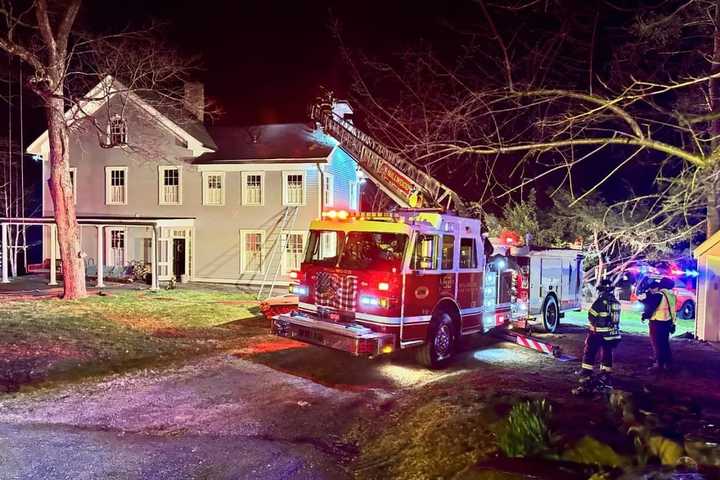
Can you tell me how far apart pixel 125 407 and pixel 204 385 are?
1422 millimetres

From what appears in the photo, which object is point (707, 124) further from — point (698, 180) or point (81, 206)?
point (81, 206)

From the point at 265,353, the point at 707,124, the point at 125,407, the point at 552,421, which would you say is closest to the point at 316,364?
the point at 265,353

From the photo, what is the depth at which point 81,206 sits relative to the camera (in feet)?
89.6

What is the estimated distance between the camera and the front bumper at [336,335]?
888 cm

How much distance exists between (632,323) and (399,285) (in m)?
11.4

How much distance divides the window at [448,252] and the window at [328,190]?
1459 centimetres

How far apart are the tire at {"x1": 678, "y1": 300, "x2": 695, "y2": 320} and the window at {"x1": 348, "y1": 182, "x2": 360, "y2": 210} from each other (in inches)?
551

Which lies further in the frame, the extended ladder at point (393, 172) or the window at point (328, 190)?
the window at point (328, 190)

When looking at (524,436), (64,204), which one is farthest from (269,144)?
(524,436)

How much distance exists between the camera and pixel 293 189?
82.4 feet

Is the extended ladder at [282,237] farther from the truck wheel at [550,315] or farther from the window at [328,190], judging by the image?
the truck wheel at [550,315]

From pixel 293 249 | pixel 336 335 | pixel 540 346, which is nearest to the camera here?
pixel 336 335

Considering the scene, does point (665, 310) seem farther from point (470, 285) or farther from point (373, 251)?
point (373, 251)

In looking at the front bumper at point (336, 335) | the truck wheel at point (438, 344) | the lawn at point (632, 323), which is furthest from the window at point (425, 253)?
the lawn at point (632, 323)
